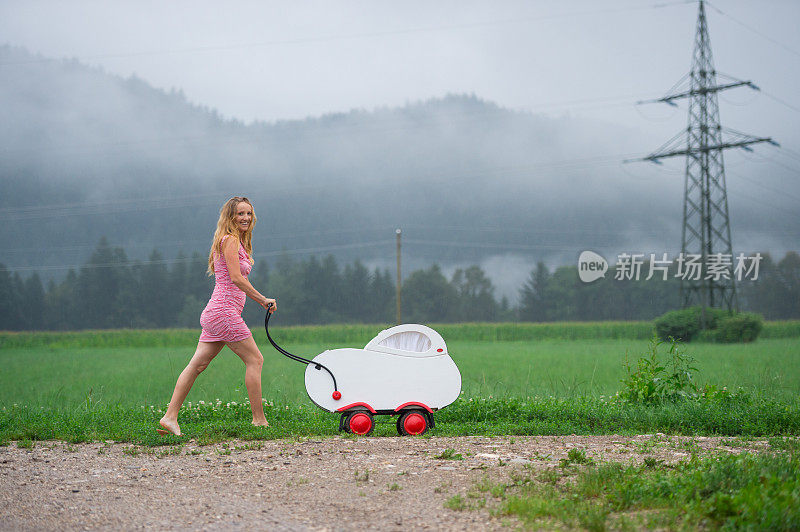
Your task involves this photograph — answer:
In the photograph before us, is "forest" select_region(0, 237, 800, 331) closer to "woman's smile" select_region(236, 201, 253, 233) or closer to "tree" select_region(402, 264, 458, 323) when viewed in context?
"tree" select_region(402, 264, 458, 323)

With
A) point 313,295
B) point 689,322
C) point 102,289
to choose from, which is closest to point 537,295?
point 313,295

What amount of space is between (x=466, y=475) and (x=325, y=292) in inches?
2599

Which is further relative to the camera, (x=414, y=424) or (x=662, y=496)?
(x=414, y=424)

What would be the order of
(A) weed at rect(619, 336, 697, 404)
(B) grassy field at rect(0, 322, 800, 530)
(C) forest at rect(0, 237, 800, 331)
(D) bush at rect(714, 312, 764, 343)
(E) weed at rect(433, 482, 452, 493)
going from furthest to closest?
1. (C) forest at rect(0, 237, 800, 331)
2. (D) bush at rect(714, 312, 764, 343)
3. (A) weed at rect(619, 336, 697, 404)
4. (E) weed at rect(433, 482, 452, 493)
5. (B) grassy field at rect(0, 322, 800, 530)

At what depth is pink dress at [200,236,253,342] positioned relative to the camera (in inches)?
266

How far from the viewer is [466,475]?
4977mm

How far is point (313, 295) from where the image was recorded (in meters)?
70.4

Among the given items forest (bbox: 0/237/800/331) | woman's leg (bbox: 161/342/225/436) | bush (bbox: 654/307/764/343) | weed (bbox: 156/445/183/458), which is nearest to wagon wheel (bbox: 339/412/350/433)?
woman's leg (bbox: 161/342/225/436)

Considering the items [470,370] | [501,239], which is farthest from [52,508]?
[501,239]

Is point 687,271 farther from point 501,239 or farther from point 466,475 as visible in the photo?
point 501,239

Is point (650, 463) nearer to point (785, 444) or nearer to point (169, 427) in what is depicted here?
point (785, 444)

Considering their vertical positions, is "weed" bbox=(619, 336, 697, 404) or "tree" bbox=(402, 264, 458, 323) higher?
"tree" bbox=(402, 264, 458, 323)

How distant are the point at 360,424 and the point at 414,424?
53 centimetres

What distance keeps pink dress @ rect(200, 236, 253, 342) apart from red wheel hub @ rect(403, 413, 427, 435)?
1746 mm
